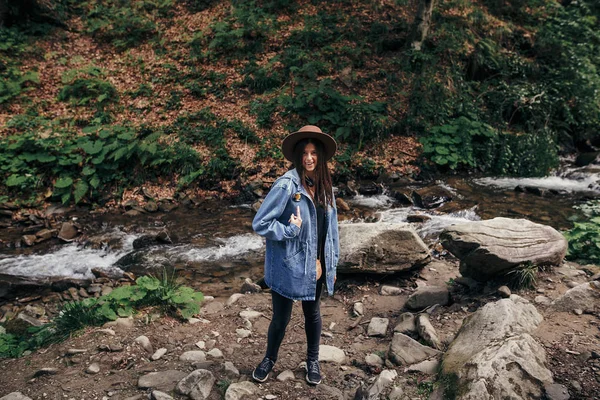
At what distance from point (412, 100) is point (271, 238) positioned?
1091 centimetres

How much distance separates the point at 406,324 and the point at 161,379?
2.54 metres

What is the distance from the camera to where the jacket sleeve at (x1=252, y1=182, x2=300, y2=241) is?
10.8ft

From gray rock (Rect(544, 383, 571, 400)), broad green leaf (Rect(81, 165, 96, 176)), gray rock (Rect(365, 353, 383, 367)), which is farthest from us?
broad green leaf (Rect(81, 165, 96, 176))

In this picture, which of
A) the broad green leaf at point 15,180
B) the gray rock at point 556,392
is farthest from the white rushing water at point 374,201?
the broad green leaf at point 15,180

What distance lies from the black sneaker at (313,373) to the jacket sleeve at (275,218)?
1.25 m

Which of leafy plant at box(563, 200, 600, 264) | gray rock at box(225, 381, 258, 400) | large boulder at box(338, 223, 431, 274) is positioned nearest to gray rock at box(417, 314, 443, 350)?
large boulder at box(338, 223, 431, 274)

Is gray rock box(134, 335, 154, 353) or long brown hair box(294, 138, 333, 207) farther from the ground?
long brown hair box(294, 138, 333, 207)

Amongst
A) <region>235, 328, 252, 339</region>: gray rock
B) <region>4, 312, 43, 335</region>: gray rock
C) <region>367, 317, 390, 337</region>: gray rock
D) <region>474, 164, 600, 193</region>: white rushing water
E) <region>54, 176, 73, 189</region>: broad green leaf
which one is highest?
<region>54, 176, 73, 189</region>: broad green leaf

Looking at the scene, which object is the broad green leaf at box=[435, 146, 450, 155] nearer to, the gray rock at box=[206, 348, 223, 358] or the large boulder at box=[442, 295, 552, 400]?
the large boulder at box=[442, 295, 552, 400]

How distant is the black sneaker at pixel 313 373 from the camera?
12.3ft

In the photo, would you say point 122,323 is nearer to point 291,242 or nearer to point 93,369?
point 93,369

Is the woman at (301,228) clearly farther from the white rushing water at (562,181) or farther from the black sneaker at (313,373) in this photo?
the white rushing water at (562,181)

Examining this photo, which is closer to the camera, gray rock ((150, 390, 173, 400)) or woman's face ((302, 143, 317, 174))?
gray rock ((150, 390, 173, 400))

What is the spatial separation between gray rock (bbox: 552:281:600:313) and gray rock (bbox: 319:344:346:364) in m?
2.16
